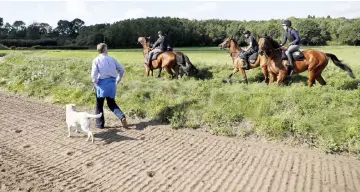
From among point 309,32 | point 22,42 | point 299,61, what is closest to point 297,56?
point 299,61

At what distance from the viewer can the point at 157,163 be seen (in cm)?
677

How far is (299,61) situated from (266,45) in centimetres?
146

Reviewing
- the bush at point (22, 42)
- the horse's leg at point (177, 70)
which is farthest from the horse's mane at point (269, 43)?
the bush at point (22, 42)

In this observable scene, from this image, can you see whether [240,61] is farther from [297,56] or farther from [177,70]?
[177,70]

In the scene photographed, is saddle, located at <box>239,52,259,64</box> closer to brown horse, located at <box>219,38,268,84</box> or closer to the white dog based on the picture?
brown horse, located at <box>219,38,268,84</box>

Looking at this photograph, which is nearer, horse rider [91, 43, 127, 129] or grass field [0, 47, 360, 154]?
grass field [0, 47, 360, 154]

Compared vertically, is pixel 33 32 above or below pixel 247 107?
above

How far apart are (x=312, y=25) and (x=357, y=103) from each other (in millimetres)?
59084

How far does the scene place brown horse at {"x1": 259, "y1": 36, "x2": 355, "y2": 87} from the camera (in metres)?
12.9

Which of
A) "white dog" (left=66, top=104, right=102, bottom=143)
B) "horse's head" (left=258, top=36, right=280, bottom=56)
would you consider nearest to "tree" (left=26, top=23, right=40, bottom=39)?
"horse's head" (left=258, top=36, right=280, bottom=56)

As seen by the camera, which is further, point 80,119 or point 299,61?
point 299,61

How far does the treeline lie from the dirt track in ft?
174

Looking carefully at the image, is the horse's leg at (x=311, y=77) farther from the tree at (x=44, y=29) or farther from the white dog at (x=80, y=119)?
the tree at (x=44, y=29)

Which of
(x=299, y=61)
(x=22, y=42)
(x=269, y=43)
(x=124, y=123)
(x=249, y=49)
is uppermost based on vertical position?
(x=22, y=42)
